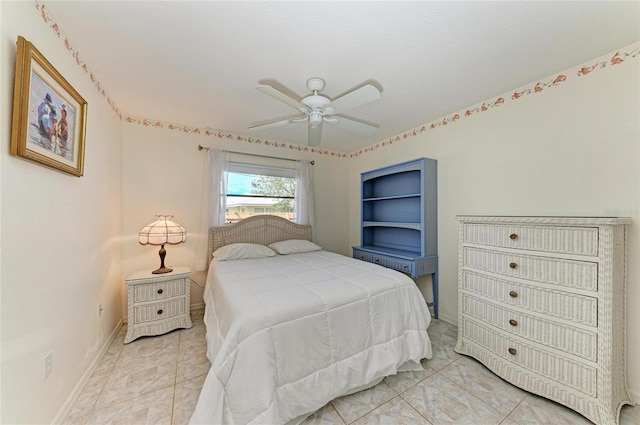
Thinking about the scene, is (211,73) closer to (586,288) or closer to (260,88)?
(260,88)

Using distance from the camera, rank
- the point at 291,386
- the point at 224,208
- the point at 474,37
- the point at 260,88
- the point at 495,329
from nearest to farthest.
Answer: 1. the point at 291,386
2. the point at 474,37
3. the point at 260,88
4. the point at 495,329
5. the point at 224,208

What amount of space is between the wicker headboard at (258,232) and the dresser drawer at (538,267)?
2333 mm

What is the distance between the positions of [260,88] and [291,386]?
190 centimetres

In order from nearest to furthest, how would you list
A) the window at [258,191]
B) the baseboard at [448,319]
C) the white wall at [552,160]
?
the white wall at [552,160] < the baseboard at [448,319] < the window at [258,191]

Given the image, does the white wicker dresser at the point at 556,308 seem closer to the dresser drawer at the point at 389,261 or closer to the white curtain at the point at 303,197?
the dresser drawer at the point at 389,261

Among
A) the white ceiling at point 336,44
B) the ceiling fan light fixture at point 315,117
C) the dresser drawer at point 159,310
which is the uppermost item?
the white ceiling at point 336,44

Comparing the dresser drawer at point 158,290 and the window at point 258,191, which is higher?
the window at point 258,191

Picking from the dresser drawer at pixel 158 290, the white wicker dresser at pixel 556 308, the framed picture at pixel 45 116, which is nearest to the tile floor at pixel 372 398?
the white wicker dresser at pixel 556 308

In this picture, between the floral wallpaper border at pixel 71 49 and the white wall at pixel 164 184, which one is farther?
the white wall at pixel 164 184

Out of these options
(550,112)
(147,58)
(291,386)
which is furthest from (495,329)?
(147,58)

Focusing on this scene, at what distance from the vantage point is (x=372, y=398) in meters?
1.66

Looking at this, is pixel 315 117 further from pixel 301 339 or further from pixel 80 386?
pixel 80 386

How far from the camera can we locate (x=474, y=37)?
153 cm

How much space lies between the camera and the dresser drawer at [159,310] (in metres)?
2.38
